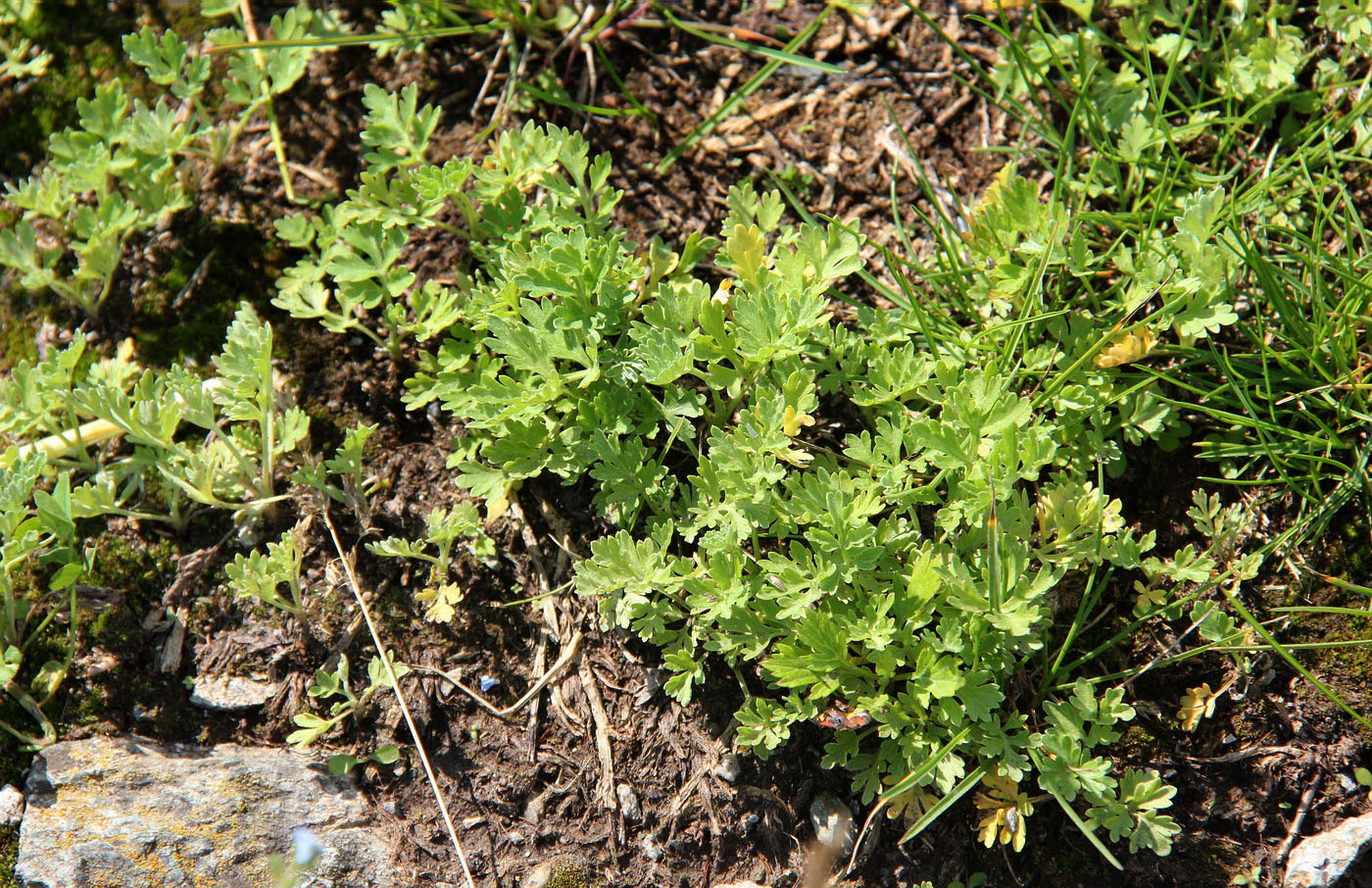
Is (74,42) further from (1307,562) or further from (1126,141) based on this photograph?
(1307,562)

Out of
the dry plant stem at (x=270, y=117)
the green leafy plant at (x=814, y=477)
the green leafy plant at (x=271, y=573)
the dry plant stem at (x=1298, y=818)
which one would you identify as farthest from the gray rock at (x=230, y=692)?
the dry plant stem at (x=1298, y=818)

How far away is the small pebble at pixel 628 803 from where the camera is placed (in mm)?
2871

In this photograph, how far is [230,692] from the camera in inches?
120

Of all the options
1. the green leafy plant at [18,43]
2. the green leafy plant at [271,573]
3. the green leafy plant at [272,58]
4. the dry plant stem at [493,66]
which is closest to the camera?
the green leafy plant at [271,573]

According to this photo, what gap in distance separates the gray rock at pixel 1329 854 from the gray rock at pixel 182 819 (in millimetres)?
2712

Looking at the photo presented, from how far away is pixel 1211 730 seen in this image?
9.30ft

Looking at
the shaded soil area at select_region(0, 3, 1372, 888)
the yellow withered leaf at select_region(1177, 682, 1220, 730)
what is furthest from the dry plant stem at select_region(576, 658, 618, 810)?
the yellow withered leaf at select_region(1177, 682, 1220, 730)

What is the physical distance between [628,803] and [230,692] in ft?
4.49

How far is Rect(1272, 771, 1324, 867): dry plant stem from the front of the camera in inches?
108

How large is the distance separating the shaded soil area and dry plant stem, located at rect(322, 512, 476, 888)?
4cm

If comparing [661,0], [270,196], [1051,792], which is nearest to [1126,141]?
[661,0]

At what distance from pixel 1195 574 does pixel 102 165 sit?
12.9 feet

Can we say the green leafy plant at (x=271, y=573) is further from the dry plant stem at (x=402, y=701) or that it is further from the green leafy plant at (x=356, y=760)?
the green leafy plant at (x=356, y=760)

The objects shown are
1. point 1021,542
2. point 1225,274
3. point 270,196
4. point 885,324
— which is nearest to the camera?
point 1021,542
